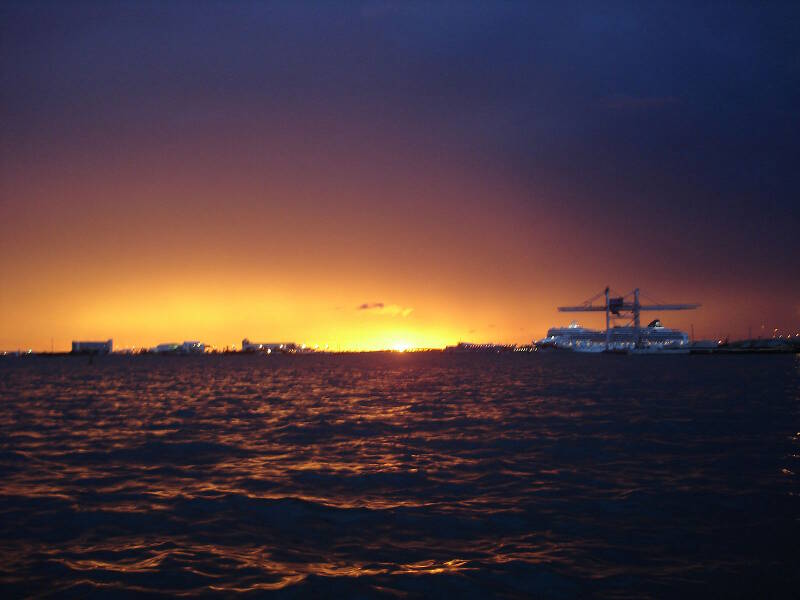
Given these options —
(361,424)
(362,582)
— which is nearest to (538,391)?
(361,424)

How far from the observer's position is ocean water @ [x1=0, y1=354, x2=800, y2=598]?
8250 mm

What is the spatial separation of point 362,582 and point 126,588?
117 inches

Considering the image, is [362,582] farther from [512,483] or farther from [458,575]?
[512,483]

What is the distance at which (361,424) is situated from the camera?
991 inches

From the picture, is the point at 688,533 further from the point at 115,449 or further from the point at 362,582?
the point at 115,449

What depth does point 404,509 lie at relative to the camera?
11.9 meters

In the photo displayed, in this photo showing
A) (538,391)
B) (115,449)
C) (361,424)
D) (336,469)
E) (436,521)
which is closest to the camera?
(436,521)

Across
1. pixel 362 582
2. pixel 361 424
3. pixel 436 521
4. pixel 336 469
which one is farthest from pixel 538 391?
pixel 362 582

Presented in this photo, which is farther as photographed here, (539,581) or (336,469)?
(336,469)

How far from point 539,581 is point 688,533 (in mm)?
3504

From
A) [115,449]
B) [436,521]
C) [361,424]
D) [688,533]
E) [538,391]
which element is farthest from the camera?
[538,391]

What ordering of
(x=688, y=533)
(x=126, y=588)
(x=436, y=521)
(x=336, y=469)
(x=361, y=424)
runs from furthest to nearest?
(x=361, y=424) → (x=336, y=469) → (x=436, y=521) → (x=688, y=533) → (x=126, y=588)

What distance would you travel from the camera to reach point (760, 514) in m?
11.2

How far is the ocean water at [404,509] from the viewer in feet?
27.1
